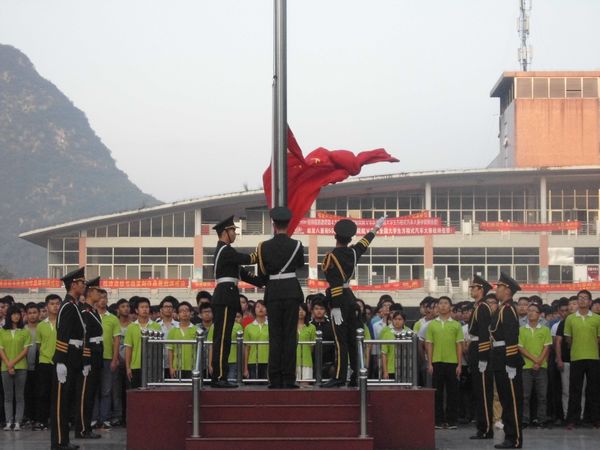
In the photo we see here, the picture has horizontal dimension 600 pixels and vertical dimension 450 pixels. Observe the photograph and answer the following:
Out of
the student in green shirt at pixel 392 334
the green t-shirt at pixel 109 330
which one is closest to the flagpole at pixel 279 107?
the student in green shirt at pixel 392 334

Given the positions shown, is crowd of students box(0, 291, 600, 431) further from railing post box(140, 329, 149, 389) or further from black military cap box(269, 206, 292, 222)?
black military cap box(269, 206, 292, 222)

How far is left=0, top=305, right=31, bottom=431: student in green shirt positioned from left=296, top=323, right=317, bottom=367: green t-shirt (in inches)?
145

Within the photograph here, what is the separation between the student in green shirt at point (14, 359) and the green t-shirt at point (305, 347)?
145 inches

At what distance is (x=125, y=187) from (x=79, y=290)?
152 metres

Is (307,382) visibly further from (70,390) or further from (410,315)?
(410,315)

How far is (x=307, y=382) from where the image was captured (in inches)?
501

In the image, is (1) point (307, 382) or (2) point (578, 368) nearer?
(1) point (307, 382)

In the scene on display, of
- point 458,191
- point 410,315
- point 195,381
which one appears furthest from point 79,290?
point 458,191

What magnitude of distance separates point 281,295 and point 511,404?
9.80 ft

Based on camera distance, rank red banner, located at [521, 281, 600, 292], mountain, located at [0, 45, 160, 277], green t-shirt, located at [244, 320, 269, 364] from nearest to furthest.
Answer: green t-shirt, located at [244, 320, 269, 364] < red banner, located at [521, 281, 600, 292] < mountain, located at [0, 45, 160, 277]

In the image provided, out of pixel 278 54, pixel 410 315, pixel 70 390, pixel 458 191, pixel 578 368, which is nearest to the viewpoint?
pixel 70 390

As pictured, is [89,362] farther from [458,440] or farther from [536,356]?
[536,356]

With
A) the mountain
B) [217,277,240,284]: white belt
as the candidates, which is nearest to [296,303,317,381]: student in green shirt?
[217,277,240,284]: white belt

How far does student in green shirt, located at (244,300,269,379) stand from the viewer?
13416mm
